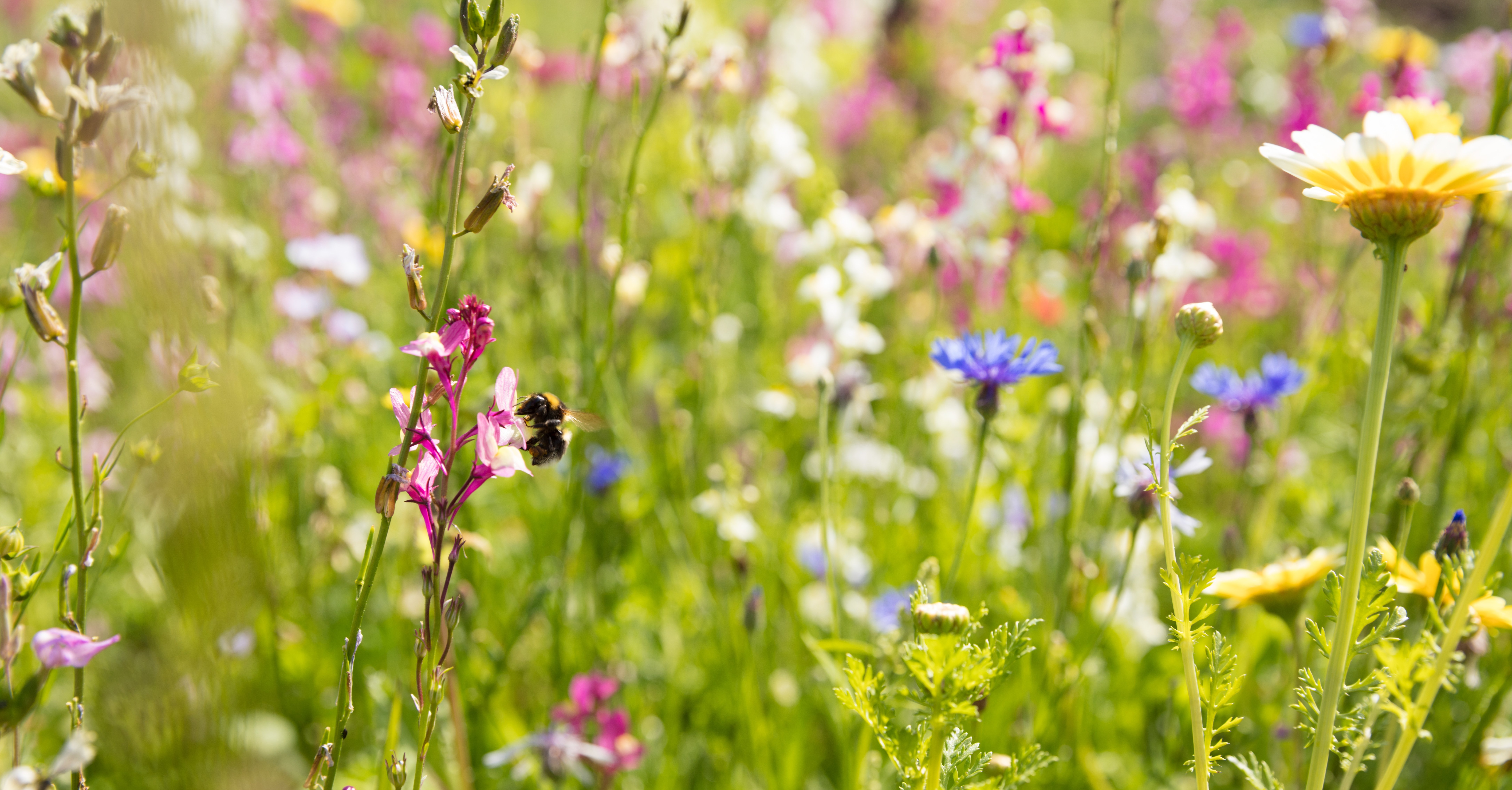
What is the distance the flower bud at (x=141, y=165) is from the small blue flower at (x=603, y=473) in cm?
100

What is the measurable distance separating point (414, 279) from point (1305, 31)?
3010mm

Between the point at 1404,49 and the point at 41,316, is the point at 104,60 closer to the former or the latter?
the point at 41,316

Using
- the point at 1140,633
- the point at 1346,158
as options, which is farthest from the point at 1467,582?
the point at 1140,633

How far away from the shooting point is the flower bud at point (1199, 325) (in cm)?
78

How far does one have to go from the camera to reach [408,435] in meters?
0.67

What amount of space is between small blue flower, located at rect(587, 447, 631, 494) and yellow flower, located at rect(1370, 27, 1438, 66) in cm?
169

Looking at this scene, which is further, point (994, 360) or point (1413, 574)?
point (994, 360)

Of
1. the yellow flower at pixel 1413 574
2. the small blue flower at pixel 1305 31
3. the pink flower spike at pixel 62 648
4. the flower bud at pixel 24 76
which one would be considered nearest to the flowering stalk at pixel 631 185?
the flower bud at pixel 24 76

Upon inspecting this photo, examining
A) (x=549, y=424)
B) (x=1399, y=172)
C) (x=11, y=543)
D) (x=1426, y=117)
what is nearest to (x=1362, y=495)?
(x=1399, y=172)

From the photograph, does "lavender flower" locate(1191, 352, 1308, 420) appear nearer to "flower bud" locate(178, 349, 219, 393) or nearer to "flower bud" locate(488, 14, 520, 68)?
"flower bud" locate(488, 14, 520, 68)

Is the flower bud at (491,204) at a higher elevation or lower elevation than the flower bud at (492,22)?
lower

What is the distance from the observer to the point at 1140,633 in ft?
5.85

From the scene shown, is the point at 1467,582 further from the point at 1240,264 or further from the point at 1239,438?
the point at 1240,264

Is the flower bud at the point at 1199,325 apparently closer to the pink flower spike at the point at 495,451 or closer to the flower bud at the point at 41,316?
the pink flower spike at the point at 495,451
